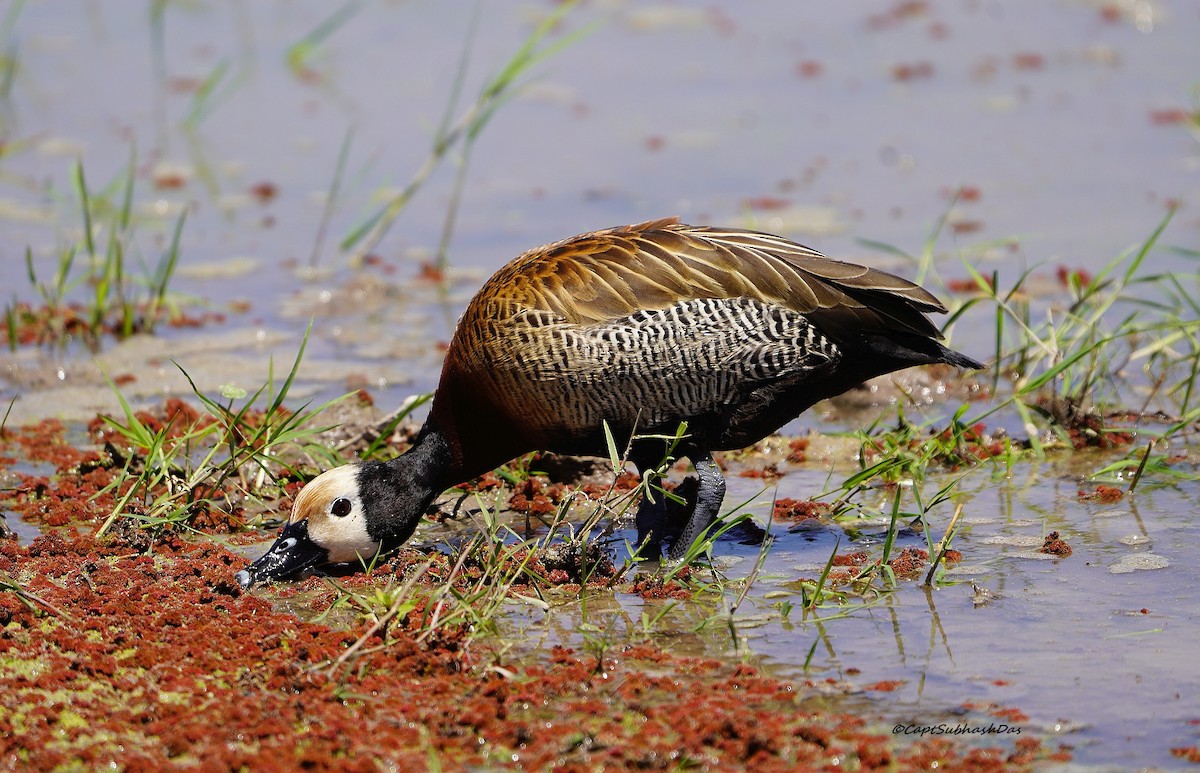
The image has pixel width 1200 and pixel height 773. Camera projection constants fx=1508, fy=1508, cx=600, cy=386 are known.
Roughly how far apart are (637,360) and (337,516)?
136 centimetres

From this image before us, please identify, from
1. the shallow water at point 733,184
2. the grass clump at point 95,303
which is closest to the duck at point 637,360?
the shallow water at point 733,184

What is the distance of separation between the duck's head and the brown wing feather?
90 centimetres

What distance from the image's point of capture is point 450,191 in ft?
41.8

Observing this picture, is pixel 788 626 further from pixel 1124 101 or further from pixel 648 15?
pixel 648 15

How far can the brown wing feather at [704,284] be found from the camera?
6.09 meters

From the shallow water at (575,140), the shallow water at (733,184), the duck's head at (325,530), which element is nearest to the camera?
the shallow water at (733,184)

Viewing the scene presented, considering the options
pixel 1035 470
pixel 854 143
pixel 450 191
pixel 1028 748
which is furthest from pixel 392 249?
pixel 1028 748

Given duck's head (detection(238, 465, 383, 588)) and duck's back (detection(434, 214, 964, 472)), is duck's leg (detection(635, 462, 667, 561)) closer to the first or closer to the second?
duck's back (detection(434, 214, 964, 472))

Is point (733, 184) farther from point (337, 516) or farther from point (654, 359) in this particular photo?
point (337, 516)

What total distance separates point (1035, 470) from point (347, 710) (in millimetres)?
3817

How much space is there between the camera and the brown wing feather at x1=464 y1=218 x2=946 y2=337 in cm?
609

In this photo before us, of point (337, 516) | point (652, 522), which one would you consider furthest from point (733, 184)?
point (337, 516)

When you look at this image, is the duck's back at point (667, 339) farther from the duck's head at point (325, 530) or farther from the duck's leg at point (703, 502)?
the duck's head at point (325, 530)

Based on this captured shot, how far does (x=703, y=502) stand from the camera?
632 cm
